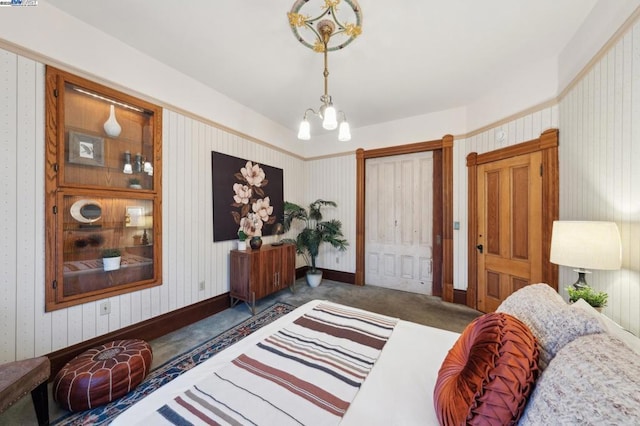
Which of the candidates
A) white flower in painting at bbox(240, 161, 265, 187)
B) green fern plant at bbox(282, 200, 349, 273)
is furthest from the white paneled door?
white flower in painting at bbox(240, 161, 265, 187)

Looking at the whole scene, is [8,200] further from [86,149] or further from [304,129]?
[304,129]

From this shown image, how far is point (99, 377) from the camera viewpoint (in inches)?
58.4

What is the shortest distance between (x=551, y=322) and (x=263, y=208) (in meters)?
3.31

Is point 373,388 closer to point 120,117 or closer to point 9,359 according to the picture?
point 9,359

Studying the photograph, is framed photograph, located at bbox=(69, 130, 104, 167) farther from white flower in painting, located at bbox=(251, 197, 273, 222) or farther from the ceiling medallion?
the ceiling medallion

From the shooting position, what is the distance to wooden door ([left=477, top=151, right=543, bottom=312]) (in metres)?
2.47

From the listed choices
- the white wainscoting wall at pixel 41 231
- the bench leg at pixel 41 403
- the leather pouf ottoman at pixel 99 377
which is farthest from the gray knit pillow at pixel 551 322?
the white wainscoting wall at pixel 41 231

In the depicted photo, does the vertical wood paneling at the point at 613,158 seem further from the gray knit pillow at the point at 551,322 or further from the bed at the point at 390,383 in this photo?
the bed at the point at 390,383

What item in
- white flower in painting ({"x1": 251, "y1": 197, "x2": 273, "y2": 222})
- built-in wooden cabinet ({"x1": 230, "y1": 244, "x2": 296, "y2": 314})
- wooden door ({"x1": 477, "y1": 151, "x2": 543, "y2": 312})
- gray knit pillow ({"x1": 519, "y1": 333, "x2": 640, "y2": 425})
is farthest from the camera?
white flower in painting ({"x1": 251, "y1": 197, "x2": 273, "y2": 222})

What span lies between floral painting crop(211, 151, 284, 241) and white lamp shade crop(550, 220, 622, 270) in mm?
3253

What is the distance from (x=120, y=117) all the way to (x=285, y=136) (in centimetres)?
235

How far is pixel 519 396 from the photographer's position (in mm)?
649

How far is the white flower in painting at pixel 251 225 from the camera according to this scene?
332cm

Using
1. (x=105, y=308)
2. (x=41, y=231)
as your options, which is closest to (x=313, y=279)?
(x=105, y=308)
